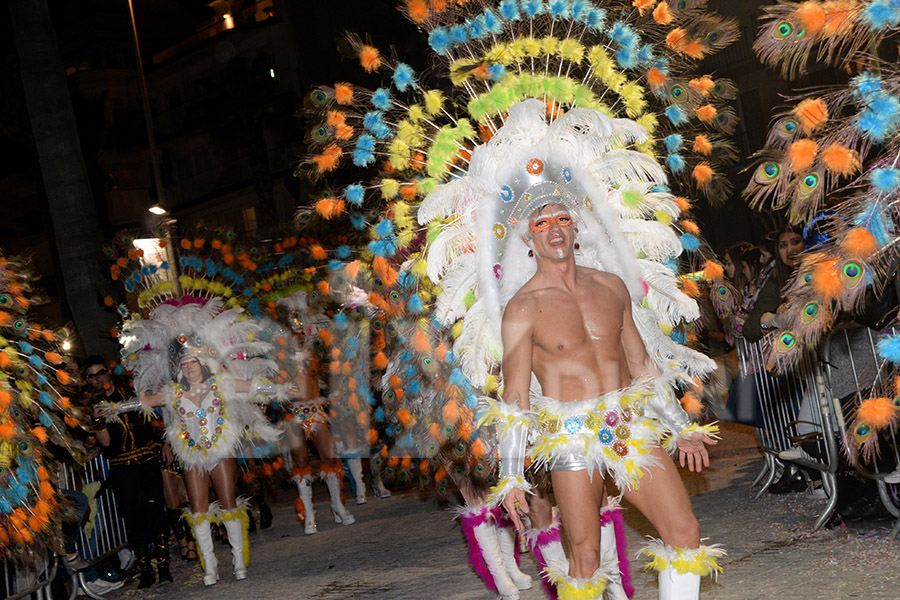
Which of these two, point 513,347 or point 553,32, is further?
point 553,32

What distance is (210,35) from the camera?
4250 centimetres

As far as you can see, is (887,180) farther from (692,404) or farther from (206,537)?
(206,537)

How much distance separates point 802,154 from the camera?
397 centimetres

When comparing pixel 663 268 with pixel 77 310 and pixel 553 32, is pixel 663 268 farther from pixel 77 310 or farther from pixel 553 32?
pixel 77 310

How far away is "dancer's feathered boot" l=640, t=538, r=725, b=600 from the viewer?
4.20 metres

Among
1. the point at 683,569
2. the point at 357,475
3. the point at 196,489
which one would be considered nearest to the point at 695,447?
the point at 683,569

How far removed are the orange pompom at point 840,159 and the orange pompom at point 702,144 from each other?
1923 millimetres

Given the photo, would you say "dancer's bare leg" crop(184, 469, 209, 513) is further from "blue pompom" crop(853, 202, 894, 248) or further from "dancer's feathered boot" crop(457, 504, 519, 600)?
"blue pompom" crop(853, 202, 894, 248)

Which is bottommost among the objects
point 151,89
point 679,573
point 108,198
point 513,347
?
point 679,573

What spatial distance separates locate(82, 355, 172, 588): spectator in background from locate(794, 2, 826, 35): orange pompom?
7.33 m

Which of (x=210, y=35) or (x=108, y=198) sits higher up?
(x=210, y=35)

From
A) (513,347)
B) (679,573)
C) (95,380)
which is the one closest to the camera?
(679,573)

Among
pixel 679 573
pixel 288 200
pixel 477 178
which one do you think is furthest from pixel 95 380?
pixel 288 200

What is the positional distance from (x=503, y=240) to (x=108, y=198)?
4320 cm
